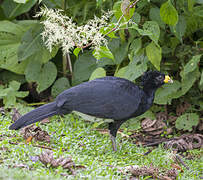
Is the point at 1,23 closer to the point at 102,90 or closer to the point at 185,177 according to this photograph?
the point at 102,90

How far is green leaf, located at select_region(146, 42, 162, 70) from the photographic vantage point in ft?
14.4

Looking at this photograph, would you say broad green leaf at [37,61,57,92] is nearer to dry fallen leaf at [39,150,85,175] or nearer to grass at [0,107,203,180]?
grass at [0,107,203,180]

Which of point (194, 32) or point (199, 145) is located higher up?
→ point (194, 32)

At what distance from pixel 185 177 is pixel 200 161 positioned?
2.29 feet

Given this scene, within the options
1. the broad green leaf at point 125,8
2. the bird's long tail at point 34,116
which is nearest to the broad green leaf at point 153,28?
the broad green leaf at point 125,8

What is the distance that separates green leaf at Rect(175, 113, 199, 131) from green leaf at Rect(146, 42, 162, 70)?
909 millimetres

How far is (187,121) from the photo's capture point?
4.85 metres

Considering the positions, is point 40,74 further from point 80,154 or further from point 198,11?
point 198,11

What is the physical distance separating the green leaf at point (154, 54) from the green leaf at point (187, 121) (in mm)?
909

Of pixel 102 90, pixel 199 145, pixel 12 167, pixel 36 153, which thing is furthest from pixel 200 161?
pixel 12 167

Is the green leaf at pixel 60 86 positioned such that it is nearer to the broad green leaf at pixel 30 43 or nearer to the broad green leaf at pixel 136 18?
the broad green leaf at pixel 30 43

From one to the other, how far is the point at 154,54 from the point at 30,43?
1887 mm

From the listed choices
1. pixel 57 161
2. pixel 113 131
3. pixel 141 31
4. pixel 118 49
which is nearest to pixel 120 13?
pixel 141 31

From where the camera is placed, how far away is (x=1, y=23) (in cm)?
562
